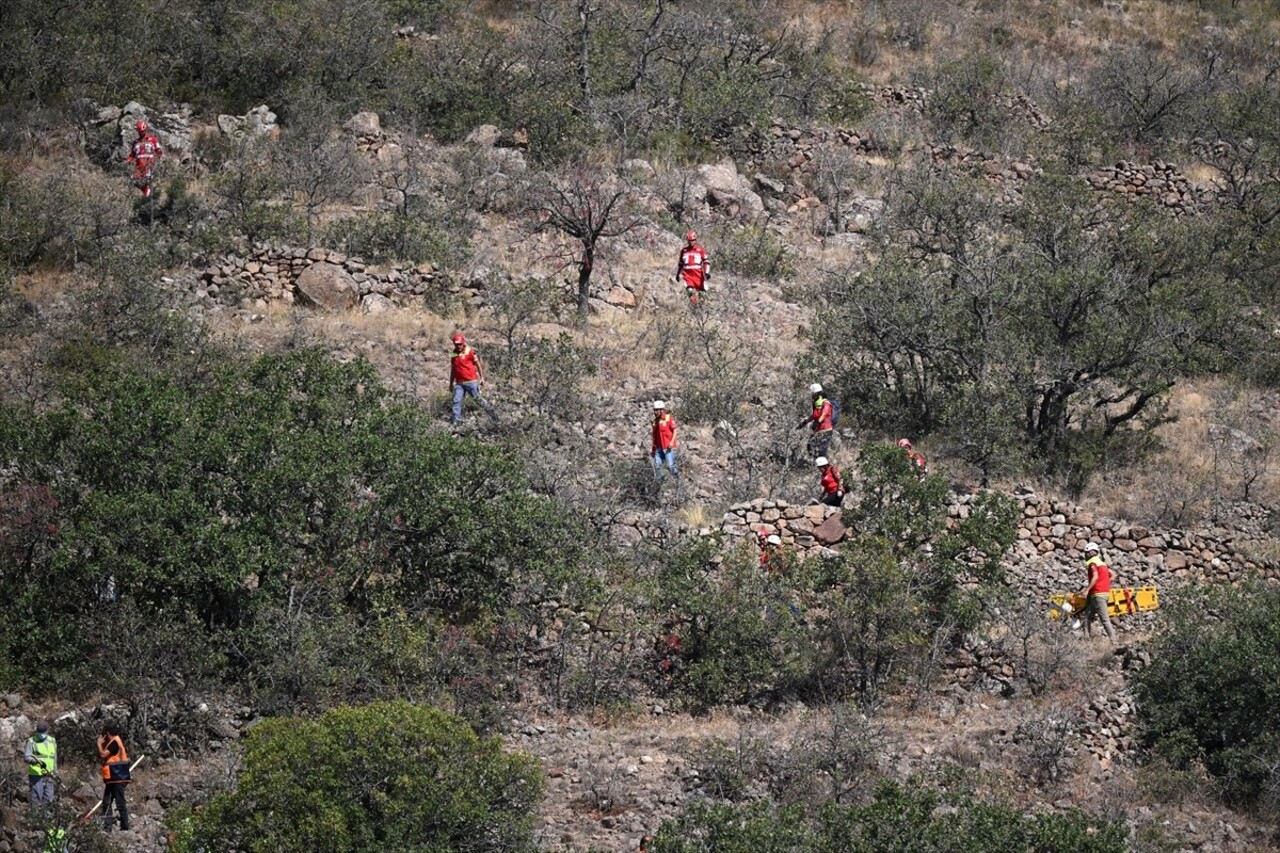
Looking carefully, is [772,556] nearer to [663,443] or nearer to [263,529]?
[663,443]

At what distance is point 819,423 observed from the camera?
20.5 m

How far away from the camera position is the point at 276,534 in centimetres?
1650

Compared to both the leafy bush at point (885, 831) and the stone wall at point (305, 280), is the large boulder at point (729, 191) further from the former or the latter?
the leafy bush at point (885, 831)

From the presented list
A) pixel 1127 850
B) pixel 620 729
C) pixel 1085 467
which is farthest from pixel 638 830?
pixel 1085 467

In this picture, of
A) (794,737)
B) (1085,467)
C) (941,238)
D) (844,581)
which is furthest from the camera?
(941,238)

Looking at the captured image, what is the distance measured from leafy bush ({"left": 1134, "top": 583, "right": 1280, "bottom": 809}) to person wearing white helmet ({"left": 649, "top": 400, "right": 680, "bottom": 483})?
5827 millimetres

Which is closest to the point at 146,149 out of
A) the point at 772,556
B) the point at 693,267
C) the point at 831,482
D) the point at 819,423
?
the point at 693,267

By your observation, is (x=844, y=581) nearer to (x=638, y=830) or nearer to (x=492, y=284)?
(x=638, y=830)

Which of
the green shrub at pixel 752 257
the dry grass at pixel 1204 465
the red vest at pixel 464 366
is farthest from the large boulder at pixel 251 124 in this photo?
the dry grass at pixel 1204 465

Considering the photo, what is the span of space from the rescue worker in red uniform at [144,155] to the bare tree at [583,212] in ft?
19.5

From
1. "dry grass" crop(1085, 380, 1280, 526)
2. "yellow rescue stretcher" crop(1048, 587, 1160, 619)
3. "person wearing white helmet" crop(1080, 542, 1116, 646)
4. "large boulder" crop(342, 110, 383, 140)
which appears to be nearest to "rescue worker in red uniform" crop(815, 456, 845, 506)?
"yellow rescue stretcher" crop(1048, 587, 1160, 619)

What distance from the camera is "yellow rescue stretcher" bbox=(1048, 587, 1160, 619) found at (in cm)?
1834

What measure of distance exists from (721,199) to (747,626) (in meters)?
13.4

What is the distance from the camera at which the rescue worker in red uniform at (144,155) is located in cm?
2681
